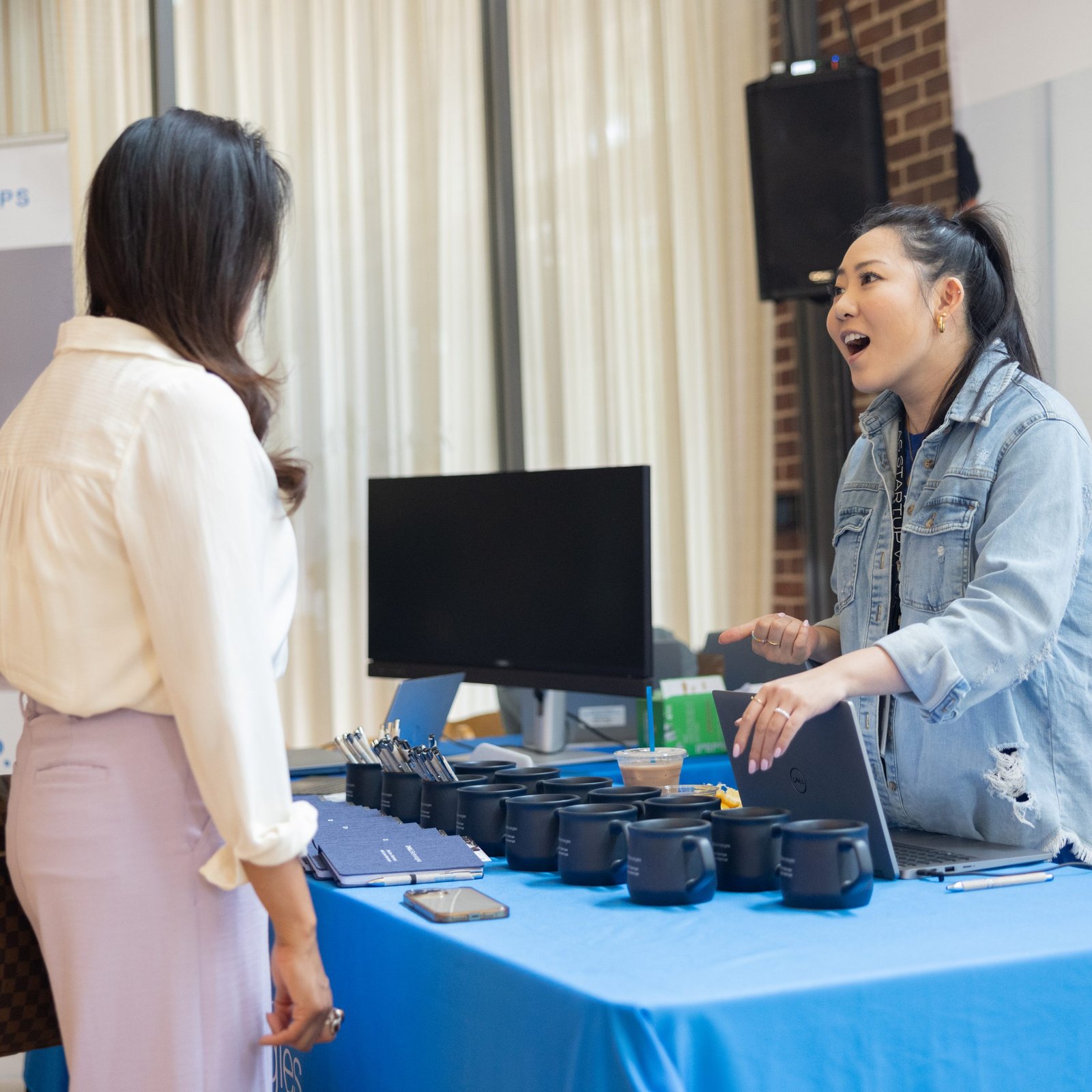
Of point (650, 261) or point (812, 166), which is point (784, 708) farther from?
point (650, 261)

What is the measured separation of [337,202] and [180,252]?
10.9 ft

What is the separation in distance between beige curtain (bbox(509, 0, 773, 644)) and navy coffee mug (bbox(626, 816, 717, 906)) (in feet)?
10.6

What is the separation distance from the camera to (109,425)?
1.08 metres

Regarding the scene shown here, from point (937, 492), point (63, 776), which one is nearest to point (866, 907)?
point (937, 492)

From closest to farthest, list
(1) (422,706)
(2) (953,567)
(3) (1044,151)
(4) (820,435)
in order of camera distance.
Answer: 1. (2) (953,567)
2. (1) (422,706)
3. (3) (1044,151)
4. (4) (820,435)

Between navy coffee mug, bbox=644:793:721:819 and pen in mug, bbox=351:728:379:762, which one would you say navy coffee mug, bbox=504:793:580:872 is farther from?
pen in mug, bbox=351:728:379:762

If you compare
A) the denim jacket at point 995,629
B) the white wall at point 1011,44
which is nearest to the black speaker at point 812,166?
the white wall at point 1011,44

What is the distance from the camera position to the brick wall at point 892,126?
3932mm

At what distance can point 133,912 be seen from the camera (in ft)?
3.52

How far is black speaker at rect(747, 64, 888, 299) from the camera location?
12.2 ft

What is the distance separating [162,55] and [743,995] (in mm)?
3852

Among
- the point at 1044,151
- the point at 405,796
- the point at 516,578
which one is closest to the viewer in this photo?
the point at 405,796

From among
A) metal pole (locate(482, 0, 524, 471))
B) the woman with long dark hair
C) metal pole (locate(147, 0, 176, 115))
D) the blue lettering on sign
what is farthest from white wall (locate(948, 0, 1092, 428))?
the woman with long dark hair

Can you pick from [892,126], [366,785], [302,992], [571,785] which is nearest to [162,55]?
[892,126]
